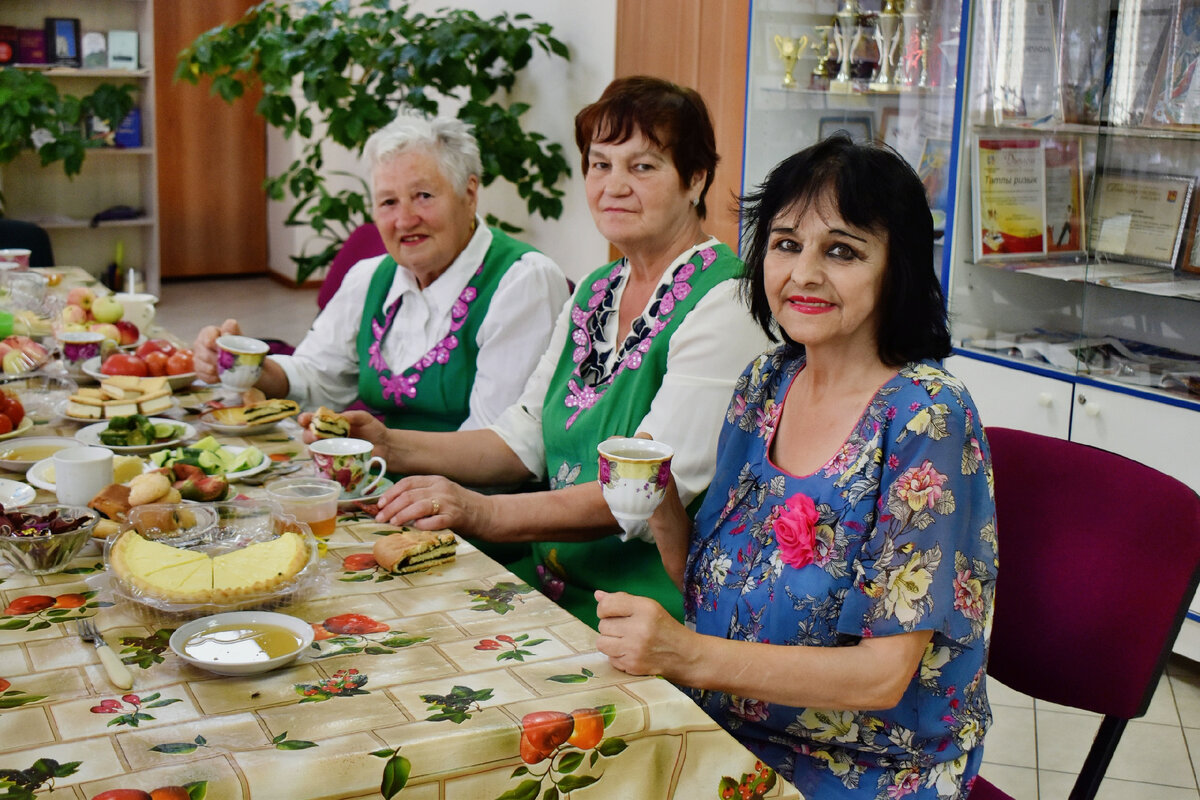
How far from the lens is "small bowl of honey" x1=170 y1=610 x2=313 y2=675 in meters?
1.16

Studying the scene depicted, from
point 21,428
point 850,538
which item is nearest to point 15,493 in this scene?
point 21,428

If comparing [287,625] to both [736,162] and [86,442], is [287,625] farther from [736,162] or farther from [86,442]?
[736,162]

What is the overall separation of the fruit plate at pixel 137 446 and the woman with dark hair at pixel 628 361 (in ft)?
1.02

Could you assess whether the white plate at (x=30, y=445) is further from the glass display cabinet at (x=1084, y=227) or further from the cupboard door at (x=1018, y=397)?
the glass display cabinet at (x=1084, y=227)

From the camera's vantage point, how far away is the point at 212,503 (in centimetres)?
157

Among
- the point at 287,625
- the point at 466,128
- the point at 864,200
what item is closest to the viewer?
the point at 287,625

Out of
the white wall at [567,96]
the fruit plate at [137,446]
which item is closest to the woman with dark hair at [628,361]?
the fruit plate at [137,446]

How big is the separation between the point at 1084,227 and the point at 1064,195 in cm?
12

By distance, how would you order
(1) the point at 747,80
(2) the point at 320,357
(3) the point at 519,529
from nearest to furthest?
(3) the point at 519,529 → (2) the point at 320,357 → (1) the point at 747,80

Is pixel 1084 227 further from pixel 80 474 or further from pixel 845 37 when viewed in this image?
pixel 80 474

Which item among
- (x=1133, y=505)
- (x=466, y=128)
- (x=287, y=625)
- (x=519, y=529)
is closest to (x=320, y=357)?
(x=466, y=128)

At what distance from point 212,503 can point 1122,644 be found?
1174 mm

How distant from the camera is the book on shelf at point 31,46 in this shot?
661 cm

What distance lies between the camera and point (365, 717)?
3.57ft
